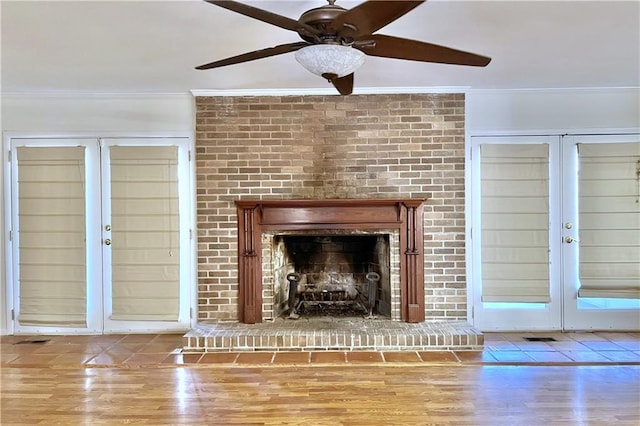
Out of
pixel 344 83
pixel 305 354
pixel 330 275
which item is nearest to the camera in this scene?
pixel 344 83

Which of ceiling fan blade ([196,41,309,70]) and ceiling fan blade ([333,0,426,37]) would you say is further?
ceiling fan blade ([196,41,309,70])

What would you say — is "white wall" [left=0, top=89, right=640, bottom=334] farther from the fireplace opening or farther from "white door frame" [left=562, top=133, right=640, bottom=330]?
the fireplace opening

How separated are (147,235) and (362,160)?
2.01 m

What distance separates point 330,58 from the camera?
1.76 meters

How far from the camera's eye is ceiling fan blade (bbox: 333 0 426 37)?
1.51 metres

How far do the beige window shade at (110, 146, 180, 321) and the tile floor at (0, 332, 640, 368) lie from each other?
344 mm

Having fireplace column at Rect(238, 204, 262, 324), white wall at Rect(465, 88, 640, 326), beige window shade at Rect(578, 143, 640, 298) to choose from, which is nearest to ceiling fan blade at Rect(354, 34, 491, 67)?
white wall at Rect(465, 88, 640, 326)

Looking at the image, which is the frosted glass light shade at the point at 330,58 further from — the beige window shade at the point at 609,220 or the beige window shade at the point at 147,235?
the beige window shade at the point at 609,220

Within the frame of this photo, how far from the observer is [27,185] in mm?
3873

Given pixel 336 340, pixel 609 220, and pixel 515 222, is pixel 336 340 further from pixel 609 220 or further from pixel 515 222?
pixel 609 220

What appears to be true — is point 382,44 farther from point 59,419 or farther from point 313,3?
point 59,419

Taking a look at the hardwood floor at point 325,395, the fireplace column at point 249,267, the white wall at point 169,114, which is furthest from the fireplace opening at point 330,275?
the white wall at point 169,114

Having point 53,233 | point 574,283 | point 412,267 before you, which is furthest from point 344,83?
point 53,233

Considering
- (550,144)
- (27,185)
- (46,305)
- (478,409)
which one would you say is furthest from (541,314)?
(27,185)
